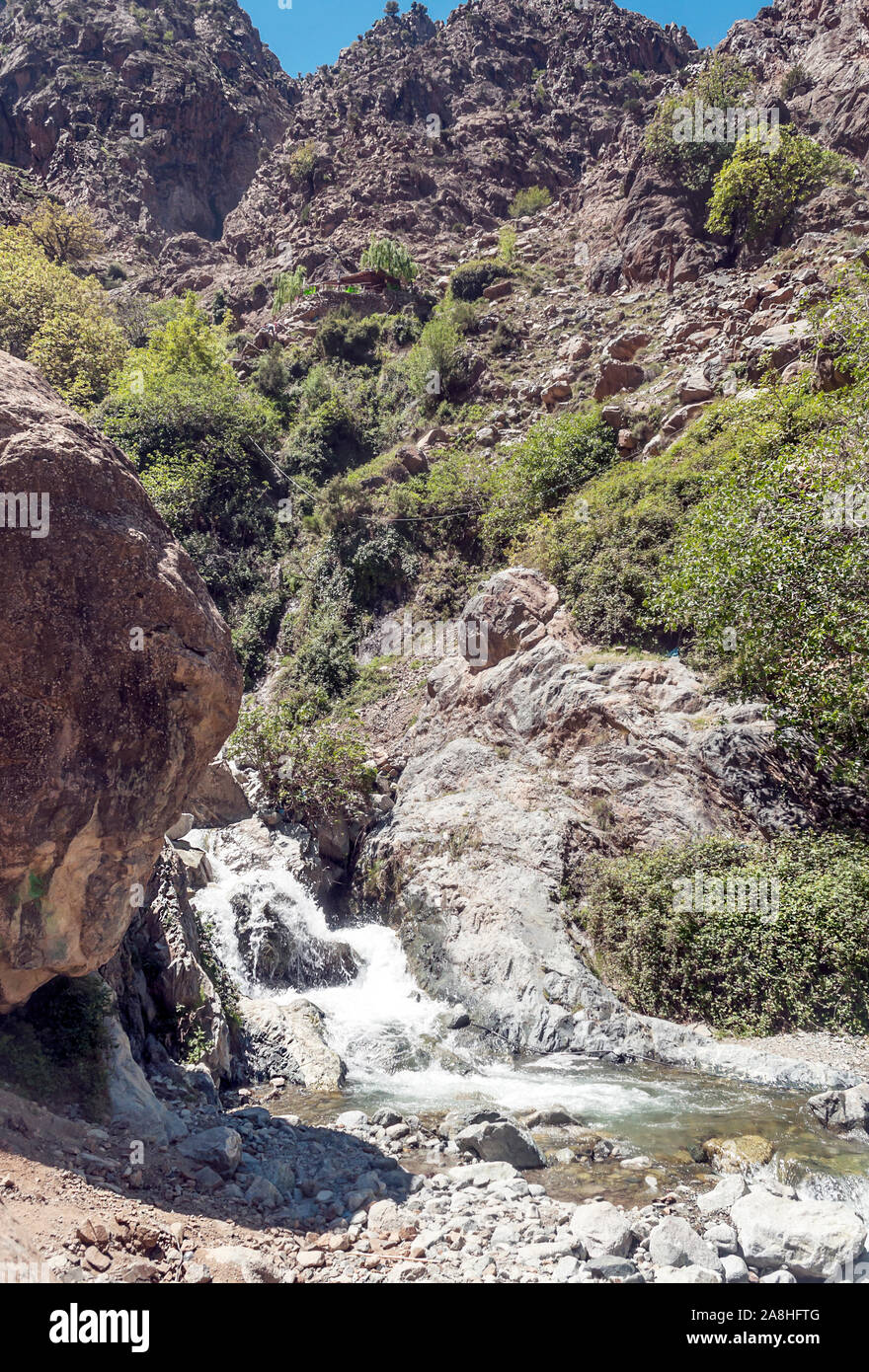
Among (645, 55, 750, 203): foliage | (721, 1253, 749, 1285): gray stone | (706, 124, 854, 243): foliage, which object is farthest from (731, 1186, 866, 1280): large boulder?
(645, 55, 750, 203): foliage

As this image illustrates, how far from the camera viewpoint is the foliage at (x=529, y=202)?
41531mm

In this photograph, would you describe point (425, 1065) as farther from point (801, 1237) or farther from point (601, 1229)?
point (801, 1237)

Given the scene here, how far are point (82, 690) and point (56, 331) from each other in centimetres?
3073

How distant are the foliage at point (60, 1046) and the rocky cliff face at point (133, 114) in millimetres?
53463

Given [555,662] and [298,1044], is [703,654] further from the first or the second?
[298,1044]

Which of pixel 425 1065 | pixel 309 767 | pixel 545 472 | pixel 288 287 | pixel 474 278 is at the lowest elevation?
pixel 425 1065

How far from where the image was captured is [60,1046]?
6.09m

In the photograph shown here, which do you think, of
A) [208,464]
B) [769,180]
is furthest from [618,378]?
[208,464]

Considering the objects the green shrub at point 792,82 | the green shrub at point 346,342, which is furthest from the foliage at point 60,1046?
the green shrub at point 792,82

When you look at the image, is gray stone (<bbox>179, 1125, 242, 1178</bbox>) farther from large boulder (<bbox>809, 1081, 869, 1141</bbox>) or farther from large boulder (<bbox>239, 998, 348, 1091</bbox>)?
large boulder (<bbox>809, 1081, 869, 1141</bbox>)

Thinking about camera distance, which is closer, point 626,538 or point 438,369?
Answer: point 626,538

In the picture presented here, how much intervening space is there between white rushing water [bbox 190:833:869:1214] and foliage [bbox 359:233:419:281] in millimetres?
31731

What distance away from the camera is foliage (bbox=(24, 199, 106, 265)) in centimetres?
3994

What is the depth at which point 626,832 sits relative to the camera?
12.0 metres
